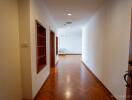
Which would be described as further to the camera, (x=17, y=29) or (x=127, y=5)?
(x=17, y=29)

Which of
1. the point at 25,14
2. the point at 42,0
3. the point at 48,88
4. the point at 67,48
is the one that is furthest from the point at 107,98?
the point at 67,48

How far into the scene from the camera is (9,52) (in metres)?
1.98

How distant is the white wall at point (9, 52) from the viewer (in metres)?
1.78

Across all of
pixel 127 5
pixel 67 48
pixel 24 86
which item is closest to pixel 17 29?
pixel 24 86

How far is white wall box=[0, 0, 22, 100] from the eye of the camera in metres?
1.78

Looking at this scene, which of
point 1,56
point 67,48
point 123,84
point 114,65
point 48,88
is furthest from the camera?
point 67,48

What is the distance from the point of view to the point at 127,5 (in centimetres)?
200

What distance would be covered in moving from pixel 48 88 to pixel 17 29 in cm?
191

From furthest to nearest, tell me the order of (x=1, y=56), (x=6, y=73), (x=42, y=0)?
(x=42, y=0)
(x=6, y=73)
(x=1, y=56)

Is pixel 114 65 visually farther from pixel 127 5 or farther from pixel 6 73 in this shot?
pixel 6 73

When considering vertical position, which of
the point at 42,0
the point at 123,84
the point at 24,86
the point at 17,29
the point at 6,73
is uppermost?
the point at 42,0

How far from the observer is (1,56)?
175 cm

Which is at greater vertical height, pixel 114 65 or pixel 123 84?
pixel 114 65

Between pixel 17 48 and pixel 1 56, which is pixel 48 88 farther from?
pixel 1 56
